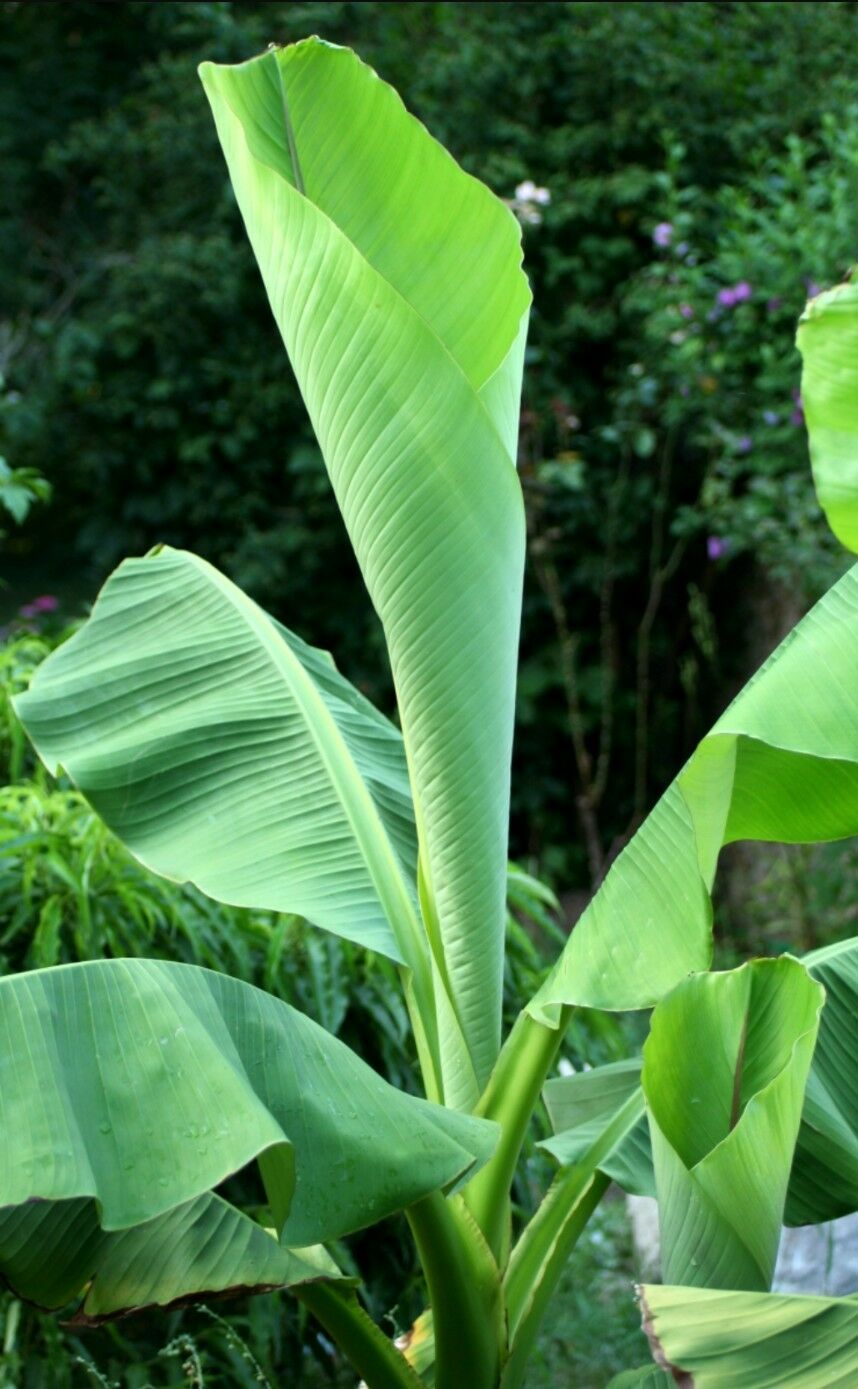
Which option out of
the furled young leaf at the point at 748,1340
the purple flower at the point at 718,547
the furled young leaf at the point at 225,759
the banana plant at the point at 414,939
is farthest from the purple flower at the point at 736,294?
the furled young leaf at the point at 748,1340

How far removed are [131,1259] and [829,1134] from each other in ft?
2.61

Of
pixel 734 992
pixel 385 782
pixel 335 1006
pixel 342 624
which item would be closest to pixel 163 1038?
pixel 734 992

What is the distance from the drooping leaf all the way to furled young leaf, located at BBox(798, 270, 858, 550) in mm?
789

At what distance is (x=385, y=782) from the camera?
7.41 ft

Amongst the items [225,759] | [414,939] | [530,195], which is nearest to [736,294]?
[530,195]

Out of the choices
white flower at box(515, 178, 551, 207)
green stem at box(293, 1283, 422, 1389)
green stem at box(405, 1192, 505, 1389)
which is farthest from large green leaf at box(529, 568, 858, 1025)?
white flower at box(515, 178, 551, 207)

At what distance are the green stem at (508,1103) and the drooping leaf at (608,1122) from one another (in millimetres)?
84

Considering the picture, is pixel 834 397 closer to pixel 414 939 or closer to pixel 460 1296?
pixel 414 939

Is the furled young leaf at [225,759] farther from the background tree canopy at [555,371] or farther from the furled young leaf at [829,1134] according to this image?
A: the background tree canopy at [555,371]

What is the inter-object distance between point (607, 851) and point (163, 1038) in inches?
216

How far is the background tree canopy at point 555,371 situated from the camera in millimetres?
6387

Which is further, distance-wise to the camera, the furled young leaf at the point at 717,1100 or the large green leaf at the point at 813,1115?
the large green leaf at the point at 813,1115

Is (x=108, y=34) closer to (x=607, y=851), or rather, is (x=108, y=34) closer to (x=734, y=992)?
(x=607, y=851)

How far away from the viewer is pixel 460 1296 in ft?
5.45
